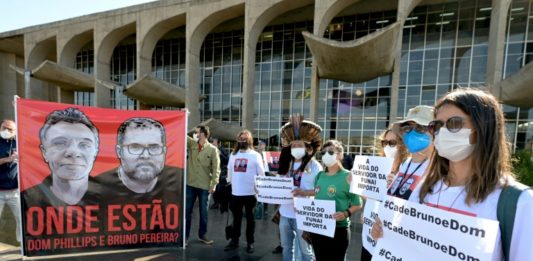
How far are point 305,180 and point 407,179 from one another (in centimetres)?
143

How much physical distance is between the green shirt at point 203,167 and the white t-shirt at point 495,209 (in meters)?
3.93

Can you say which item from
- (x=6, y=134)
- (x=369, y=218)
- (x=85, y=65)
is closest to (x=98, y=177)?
(x=6, y=134)

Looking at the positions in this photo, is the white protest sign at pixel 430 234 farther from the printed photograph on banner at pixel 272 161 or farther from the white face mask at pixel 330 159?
the printed photograph on banner at pixel 272 161

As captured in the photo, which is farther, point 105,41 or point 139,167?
point 105,41

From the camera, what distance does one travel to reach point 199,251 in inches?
171

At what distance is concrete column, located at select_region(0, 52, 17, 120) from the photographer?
27.4 meters

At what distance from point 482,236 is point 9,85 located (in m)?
39.6

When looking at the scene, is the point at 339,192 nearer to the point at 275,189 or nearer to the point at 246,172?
the point at 275,189

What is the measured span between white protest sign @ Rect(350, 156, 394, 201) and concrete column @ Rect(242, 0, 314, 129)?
15.1m

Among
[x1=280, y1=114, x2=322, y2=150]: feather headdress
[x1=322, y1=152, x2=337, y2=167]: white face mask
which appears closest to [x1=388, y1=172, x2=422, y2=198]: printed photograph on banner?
[x1=322, y1=152, x2=337, y2=167]: white face mask

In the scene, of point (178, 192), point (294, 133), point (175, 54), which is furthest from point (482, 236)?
point (175, 54)

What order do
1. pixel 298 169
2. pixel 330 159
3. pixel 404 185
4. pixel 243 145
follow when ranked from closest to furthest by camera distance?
1. pixel 404 185
2. pixel 330 159
3. pixel 298 169
4. pixel 243 145

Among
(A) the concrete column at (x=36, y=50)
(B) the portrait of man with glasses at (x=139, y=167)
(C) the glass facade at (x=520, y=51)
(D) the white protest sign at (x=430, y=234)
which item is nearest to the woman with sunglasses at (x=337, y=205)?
(D) the white protest sign at (x=430, y=234)

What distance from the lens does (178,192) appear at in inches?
157
